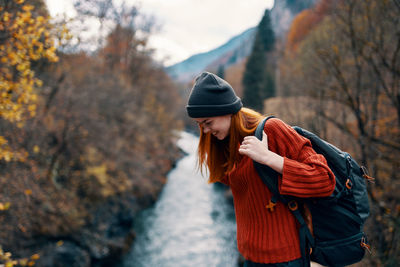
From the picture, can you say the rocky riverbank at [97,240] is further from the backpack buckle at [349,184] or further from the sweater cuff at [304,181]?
the backpack buckle at [349,184]

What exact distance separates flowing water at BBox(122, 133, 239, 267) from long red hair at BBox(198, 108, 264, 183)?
20.7 ft

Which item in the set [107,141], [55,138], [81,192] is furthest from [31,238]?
[107,141]

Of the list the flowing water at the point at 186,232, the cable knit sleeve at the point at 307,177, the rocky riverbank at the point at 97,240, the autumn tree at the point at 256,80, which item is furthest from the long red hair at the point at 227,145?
the autumn tree at the point at 256,80

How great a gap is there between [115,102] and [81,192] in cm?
601

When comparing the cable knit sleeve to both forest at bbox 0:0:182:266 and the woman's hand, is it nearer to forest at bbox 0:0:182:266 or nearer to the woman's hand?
the woman's hand

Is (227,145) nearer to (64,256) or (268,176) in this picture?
(268,176)

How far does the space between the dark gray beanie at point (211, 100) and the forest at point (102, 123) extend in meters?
2.64

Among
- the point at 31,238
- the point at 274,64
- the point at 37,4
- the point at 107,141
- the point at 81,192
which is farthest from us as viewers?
the point at 274,64

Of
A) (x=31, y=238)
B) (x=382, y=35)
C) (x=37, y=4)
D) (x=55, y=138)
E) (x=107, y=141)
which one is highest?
(x=37, y=4)

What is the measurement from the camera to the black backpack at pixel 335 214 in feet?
4.71

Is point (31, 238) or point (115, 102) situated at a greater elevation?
point (115, 102)

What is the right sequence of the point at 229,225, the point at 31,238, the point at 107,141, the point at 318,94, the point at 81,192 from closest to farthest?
the point at 31,238 → the point at 318,94 → the point at 81,192 → the point at 107,141 → the point at 229,225

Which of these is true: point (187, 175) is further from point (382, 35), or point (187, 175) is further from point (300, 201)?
point (300, 201)

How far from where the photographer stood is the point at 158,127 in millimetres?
24078
